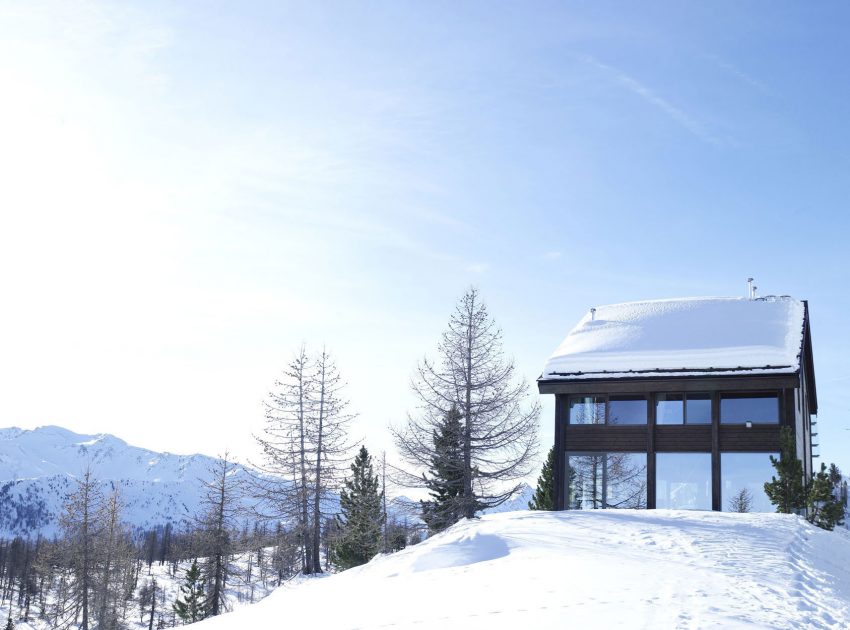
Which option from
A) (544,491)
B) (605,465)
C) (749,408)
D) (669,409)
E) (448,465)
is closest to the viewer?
(749,408)

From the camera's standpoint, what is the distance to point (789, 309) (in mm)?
24938

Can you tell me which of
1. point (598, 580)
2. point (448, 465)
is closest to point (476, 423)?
point (448, 465)

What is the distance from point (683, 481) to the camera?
22.4 metres

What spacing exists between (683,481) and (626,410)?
105 inches

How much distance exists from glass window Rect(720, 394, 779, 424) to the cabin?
0.03 meters

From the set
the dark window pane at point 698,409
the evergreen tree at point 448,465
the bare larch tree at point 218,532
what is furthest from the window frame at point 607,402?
the bare larch tree at point 218,532

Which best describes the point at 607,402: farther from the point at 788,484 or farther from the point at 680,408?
the point at 788,484

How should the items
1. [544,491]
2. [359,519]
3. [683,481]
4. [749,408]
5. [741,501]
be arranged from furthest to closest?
1. [544,491]
2. [359,519]
3. [683,481]
4. [749,408]
5. [741,501]

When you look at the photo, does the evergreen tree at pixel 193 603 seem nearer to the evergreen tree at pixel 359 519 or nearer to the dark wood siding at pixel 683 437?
the evergreen tree at pixel 359 519

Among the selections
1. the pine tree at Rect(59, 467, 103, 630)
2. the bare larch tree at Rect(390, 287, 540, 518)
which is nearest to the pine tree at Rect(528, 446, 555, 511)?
the bare larch tree at Rect(390, 287, 540, 518)

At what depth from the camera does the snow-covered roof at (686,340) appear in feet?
73.2

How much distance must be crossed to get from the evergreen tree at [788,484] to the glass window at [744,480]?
1.02 metres

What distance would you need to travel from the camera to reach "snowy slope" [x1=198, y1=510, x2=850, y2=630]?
941 centimetres

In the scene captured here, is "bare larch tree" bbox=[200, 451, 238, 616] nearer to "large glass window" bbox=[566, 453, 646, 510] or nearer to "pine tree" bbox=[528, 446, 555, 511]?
"pine tree" bbox=[528, 446, 555, 511]
